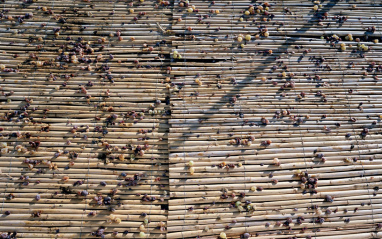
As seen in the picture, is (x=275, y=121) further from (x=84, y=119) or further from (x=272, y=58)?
(x=84, y=119)

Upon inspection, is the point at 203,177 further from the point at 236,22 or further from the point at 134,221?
the point at 236,22

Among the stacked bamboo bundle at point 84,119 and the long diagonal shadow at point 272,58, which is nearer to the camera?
the stacked bamboo bundle at point 84,119

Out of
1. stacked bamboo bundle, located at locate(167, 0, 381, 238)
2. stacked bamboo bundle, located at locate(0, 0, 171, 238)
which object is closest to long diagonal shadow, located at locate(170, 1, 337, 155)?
stacked bamboo bundle, located at locate(167, 0, 381, 238)

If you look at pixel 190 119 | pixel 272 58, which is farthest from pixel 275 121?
pixel 190 119

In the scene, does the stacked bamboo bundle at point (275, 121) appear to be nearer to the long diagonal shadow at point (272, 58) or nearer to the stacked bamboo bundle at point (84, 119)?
the long diagonal shadow at point (272, 58)

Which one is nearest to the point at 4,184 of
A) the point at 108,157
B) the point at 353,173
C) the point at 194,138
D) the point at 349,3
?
the point at 108,157

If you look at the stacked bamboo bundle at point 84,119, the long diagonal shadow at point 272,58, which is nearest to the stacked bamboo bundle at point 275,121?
the long diagonal shadow at point 272,58
